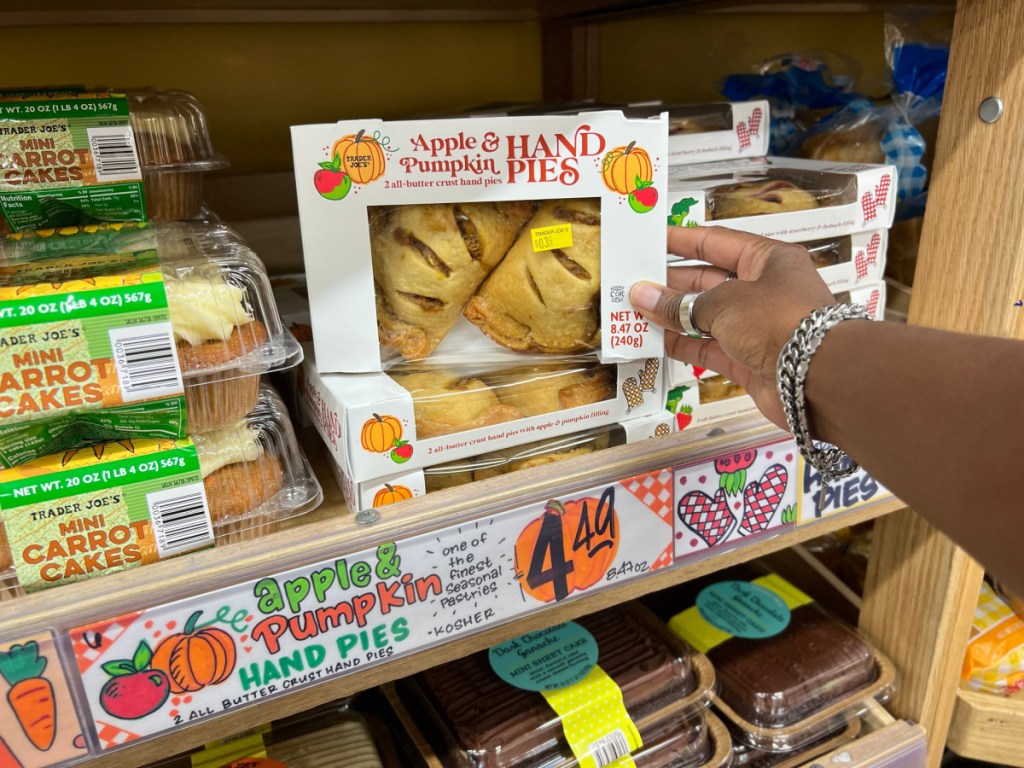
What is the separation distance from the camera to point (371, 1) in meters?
1.25

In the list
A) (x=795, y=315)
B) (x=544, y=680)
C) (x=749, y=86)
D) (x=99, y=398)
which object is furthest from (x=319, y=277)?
(x=749, y=86)

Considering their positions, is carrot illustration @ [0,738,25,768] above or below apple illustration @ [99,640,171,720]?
below

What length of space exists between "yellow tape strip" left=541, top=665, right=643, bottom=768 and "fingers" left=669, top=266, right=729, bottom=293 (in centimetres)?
51

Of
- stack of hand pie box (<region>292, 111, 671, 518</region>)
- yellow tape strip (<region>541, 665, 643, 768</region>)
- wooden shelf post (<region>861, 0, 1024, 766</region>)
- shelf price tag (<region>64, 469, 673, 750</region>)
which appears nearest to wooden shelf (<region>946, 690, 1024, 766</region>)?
wooden shelf post (<region>861, 0, 1024, 766</region>)

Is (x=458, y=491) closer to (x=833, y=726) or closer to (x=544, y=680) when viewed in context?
(x=544, y=680)

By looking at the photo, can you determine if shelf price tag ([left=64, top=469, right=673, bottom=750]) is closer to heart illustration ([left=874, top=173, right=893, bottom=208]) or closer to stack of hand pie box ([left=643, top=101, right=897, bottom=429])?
stack of hand pie box ([left=643, top=101, right=897, bottom=429])

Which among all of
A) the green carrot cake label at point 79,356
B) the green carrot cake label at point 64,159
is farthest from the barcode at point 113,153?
the green carrot cake label at point 79,356

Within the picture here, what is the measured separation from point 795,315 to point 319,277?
433 mm

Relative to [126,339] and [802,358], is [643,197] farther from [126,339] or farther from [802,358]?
[126,339]

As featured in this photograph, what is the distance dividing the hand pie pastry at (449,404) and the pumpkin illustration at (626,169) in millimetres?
238

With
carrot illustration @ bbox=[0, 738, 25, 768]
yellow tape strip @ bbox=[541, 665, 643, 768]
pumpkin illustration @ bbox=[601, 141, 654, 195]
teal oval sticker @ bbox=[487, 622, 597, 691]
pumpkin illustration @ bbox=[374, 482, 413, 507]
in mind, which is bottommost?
yellow tape strip @ bbox=[541, 665, 643, 768]

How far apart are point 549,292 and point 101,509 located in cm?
44

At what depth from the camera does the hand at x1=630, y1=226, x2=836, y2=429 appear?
706 millimetres

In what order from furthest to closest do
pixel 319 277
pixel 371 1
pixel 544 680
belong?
pixel 371 1
pixel 544 680
pixel 319 277
